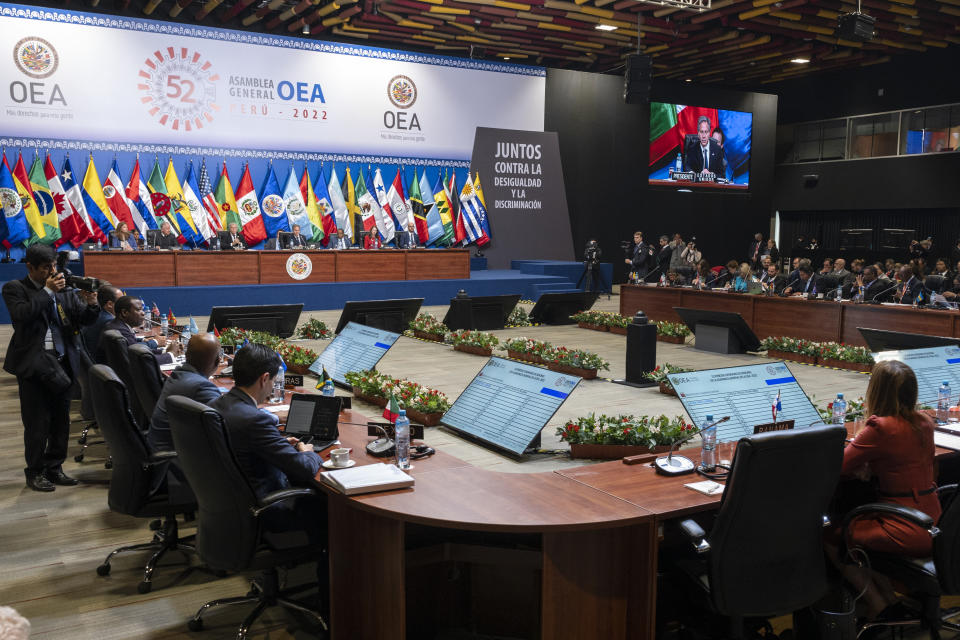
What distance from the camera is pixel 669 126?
19344mm

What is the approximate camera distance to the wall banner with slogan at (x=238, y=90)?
12.8 meters

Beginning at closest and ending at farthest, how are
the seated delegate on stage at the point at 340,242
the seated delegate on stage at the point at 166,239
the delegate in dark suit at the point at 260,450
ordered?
the delegate in dark suit at the point at 260,450 < the seated delegate on stage at the point at 166,239 < the seated delegate on stage at the point at 340,242

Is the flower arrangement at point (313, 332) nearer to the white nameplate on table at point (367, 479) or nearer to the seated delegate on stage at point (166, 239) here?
the seated delegate on stage at point (166, 239)

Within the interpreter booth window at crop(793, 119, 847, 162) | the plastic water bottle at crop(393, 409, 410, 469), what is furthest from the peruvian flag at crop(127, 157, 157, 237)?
the interpreter booth window at crop(793, 119, 847, 162)

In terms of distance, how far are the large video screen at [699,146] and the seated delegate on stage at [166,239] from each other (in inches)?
444

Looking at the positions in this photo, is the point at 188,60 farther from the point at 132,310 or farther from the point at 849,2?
the point at 849,2

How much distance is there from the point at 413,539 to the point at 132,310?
3469 millimetres

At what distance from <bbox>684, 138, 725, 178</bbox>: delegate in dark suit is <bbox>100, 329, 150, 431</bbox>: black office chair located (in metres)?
17.0

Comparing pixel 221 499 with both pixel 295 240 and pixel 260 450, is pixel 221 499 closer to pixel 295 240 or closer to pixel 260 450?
pixel 260 450

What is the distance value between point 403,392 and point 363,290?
28.9 feet

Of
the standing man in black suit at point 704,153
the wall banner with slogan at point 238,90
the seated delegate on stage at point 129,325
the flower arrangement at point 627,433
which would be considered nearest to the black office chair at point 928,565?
the flower arrangement at point 627,433

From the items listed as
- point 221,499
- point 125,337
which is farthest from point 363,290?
point 221,499

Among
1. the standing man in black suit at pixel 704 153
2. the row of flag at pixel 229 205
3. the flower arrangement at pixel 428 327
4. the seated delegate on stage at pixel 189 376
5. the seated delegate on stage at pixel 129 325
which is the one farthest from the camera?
the standing man in black suit at pixel 704 153

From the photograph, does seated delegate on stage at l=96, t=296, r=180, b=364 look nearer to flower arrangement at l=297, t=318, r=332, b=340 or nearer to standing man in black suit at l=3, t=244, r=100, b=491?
standing man in black suit at l=3, t=244, r=100, b=491
